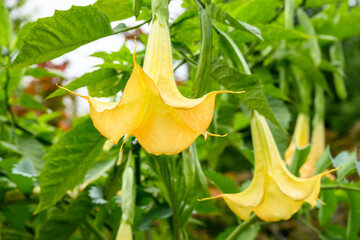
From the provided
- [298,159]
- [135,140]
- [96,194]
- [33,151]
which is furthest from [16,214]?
[298,159]

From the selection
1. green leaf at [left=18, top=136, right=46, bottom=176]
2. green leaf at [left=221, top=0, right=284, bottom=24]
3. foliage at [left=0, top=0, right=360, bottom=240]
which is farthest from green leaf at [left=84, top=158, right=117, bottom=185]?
green leaf at [left=221, top=0, right=284, bottom=24]

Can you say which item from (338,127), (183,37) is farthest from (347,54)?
(183,37)

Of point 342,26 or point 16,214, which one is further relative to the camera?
point 342,26

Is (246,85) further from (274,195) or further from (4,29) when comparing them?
(4,29)

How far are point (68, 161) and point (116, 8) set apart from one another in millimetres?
250

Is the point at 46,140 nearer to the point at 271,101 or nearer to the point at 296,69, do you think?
the point at 271,101

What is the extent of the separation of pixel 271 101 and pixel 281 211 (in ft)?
1.48

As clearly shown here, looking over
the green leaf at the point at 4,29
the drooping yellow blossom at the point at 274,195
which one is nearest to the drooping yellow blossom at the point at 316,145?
the drooping yellow blossom at the point at 274,195

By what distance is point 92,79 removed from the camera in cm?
57

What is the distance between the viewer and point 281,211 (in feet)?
1.58

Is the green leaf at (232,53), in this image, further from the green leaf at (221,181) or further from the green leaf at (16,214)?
the green leaf at (16,214)

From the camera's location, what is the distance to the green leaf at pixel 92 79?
1.81ft

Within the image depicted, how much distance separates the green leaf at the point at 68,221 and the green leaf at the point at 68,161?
89mm

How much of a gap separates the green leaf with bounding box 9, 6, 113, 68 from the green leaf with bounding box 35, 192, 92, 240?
299 millimetres
